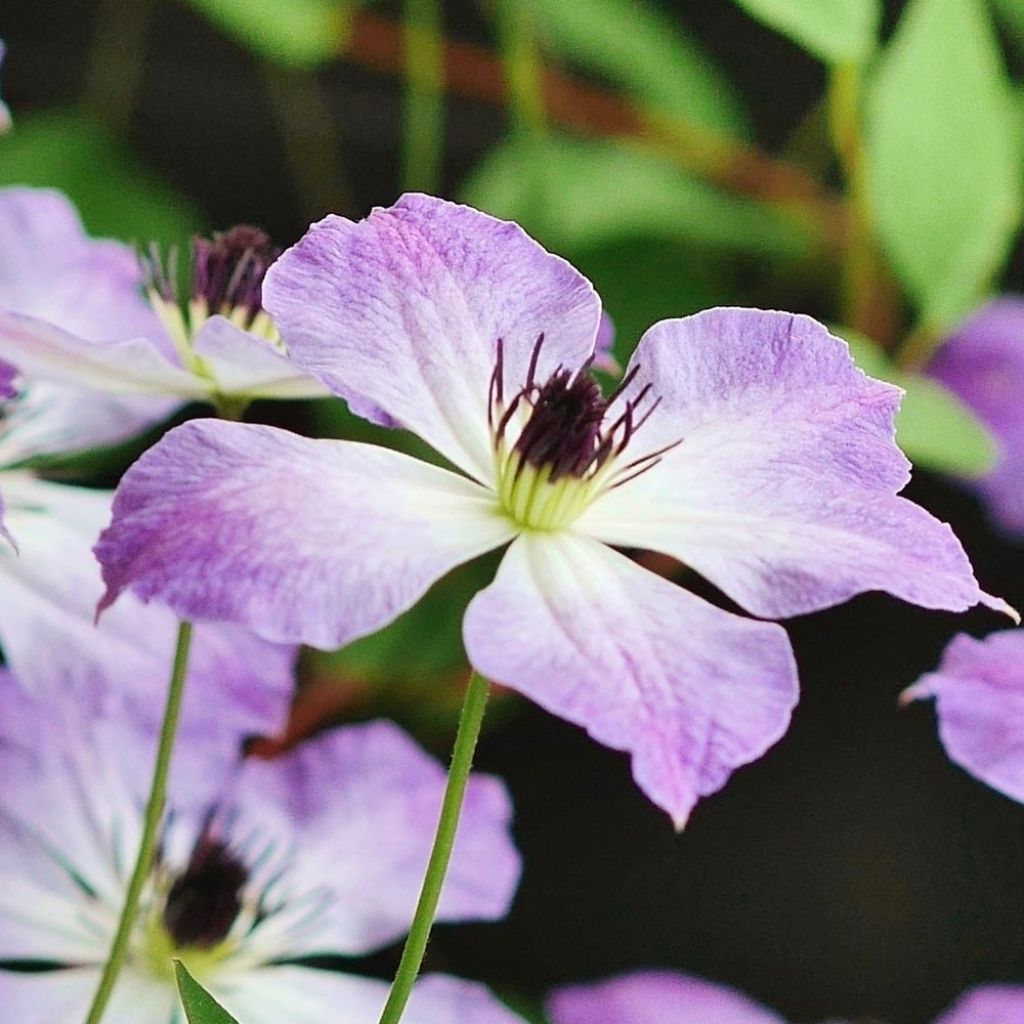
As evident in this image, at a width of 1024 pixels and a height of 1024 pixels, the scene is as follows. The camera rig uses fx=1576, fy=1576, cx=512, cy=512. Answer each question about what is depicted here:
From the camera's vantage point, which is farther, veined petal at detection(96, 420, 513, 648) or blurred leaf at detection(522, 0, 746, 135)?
blurred leaf at detection(522, 0, 746, 135)

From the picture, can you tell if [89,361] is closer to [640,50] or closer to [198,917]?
[198,917]

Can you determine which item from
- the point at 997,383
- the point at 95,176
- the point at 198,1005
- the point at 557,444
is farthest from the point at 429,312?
the point at 95,176

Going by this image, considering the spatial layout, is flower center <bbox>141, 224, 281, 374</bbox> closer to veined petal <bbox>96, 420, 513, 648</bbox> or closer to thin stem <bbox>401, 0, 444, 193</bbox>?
veined petal <bbox>96, 420, 513, 648</bbox>

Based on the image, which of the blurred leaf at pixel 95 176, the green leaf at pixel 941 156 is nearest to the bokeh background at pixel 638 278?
the blurred leaf at pixel 95 176

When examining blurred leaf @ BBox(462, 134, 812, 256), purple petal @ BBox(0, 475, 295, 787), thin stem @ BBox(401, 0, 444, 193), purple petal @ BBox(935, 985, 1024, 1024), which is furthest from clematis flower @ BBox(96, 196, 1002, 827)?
thin stem @ BBox(401, 0, 444, 193)

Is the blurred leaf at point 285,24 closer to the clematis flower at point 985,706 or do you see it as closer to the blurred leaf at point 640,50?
the blurred leaf at point 640,50

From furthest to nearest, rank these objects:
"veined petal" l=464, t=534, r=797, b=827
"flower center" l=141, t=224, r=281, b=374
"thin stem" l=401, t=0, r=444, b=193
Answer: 1. "thin stem" l=401, t=0, r=444, b=193
2. "flower center" l=141, t=224, r=281, b=374
3. "veined petal" l=464, t=534, r=797, b=827
